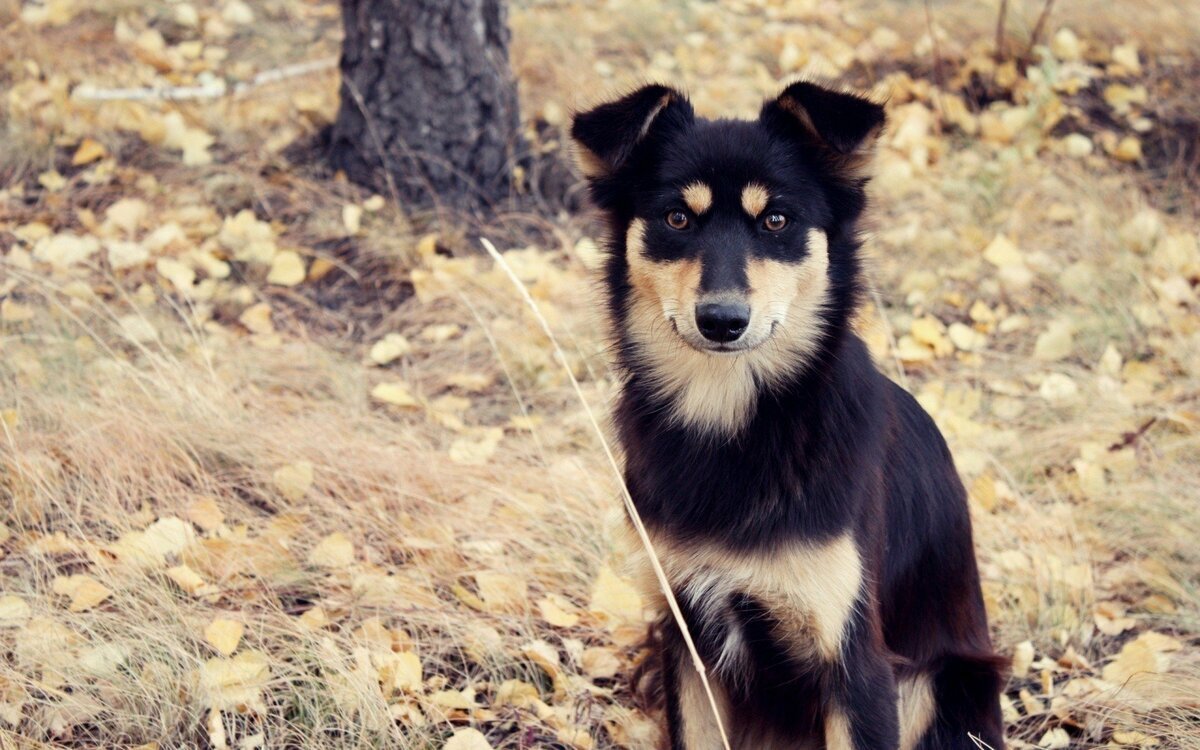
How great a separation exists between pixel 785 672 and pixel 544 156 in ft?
13.4

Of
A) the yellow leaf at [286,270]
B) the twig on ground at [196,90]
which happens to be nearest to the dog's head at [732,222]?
the yellow leaf at [286,270]

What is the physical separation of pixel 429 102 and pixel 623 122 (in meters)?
3.09

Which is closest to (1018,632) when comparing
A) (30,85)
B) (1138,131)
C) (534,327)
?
(534,327)

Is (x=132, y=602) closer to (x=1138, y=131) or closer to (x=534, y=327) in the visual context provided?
(x=534, y=327)

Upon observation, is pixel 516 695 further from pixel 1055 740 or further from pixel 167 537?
pixel 1055 740

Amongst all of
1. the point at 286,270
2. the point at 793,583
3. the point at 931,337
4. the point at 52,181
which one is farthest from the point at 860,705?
the point at 52,181

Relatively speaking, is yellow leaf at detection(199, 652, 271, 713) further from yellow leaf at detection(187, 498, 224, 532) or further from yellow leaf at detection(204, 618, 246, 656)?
Answer: yellow leaf at detection(187, 498, 224, 532)

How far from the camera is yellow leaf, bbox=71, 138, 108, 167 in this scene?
633 cm

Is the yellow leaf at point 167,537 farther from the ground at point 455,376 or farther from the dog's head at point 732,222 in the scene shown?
the dog's head at point 732,222

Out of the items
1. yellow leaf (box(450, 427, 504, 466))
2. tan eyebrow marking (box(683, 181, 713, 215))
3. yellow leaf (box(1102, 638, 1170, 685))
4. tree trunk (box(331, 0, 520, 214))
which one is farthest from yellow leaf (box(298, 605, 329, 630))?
tree trunk (box(331, 0, 520, 214))

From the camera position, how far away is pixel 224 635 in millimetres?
3354

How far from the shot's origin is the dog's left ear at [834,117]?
2947mm

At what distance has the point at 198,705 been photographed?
3.19 m

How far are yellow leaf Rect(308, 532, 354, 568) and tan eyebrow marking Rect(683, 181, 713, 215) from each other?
5.36 feet
